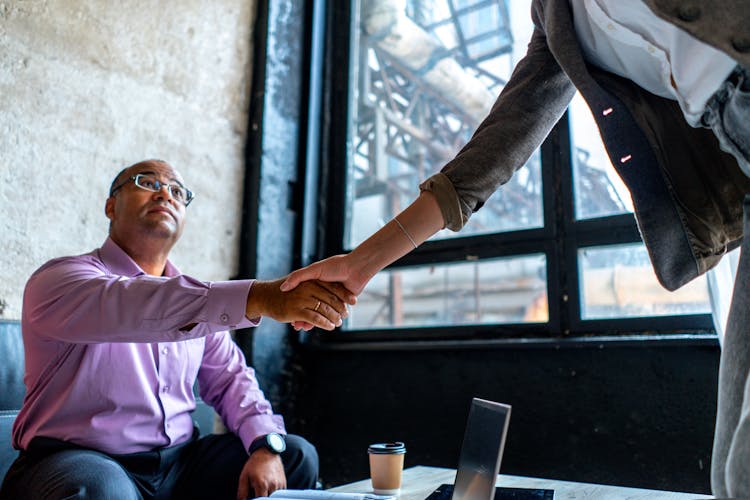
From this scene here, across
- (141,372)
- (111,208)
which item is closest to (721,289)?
(141,372)

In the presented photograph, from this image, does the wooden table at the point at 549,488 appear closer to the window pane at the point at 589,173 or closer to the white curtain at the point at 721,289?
the white curtain at the point at 721,289

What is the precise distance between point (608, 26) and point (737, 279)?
0.42 m

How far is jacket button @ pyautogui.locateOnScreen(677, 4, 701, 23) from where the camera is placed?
2.59ft

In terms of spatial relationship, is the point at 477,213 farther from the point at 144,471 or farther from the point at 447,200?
the point at 144,471

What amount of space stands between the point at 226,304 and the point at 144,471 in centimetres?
50

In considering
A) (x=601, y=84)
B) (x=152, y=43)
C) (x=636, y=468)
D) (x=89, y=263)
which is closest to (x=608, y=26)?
(x=601, y=84)

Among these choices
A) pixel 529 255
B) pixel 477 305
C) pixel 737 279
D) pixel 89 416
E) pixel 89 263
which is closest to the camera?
pixel 737 279

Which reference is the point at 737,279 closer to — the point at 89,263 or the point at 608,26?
the point at 608,26

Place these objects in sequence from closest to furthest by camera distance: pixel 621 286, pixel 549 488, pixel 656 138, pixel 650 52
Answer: pixel 650 52
pixel 656 138
pixel 549 488
pixel 621 286

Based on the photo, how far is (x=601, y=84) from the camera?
1.06 metres

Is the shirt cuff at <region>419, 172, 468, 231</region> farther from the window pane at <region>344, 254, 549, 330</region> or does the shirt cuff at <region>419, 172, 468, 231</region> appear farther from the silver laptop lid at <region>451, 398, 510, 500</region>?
the window pane at <region>344, 254, 549, 330</region>

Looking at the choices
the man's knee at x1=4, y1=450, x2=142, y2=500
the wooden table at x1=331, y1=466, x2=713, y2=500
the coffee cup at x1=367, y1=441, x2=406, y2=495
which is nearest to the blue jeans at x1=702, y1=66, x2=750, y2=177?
the wooden table at x1=331, y1=466, x2=713, y2=500

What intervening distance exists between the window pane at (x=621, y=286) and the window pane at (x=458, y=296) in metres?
0.15

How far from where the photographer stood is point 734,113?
800 mm
